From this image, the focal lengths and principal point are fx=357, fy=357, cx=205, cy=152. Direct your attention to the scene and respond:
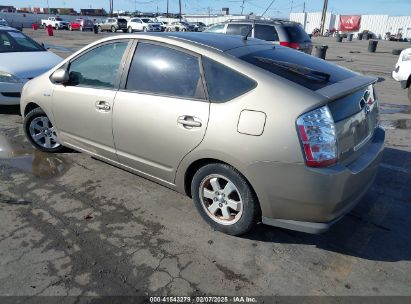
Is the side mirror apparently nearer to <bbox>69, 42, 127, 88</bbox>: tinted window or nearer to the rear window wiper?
<bbox>69, 42, 127, 88</bbox>: tinted window

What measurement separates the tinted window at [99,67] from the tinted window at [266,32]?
28.9ft

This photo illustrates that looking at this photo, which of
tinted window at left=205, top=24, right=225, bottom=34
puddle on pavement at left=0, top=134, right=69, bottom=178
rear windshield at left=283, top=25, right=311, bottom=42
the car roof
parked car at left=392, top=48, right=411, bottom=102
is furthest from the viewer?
tinted window at left=205, top=24, right=225, bottom=34

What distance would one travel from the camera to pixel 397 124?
6.68 m

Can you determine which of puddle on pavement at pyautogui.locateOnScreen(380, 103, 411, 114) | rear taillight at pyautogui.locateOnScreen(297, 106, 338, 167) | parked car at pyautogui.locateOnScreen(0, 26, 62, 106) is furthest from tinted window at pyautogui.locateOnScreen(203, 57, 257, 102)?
puddle on pavement at pyautogui.locateOnScreen(380, 103, 411, 114)

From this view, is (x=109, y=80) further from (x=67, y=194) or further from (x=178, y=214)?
(x=178, y=214)

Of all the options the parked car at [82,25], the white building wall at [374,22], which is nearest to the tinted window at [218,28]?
the parked car at [82,25]

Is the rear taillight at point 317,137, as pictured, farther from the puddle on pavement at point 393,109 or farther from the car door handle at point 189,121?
the puddle on pavement at point 393,109

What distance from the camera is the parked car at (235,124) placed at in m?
2.62

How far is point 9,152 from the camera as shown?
201 inches

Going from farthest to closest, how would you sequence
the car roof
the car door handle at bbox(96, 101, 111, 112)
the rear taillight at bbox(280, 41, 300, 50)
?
the rear taillight at bbox(280, 41, 300, 50)
the car door handle at bbox(96, 101, 111, 112)
the car roof

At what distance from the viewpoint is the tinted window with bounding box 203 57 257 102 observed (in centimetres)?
288

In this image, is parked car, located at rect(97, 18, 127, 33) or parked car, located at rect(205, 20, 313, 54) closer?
parked car, located at rect(205, 20, 313, 54)

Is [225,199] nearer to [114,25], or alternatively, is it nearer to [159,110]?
[159,110]

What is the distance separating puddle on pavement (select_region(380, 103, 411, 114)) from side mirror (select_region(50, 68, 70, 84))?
6.40 meters
